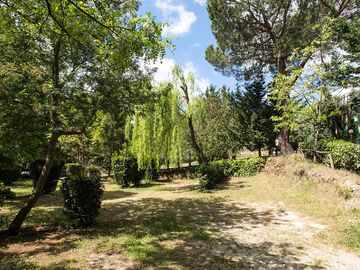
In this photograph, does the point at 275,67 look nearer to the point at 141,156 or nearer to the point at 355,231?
the point at 141,156

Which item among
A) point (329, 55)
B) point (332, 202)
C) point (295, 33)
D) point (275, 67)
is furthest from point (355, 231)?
point (275, 67)

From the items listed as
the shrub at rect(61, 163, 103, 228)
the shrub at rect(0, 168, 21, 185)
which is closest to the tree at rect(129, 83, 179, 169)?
the shrub at rect(0, 168, 21, 185)

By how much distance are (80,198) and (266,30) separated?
14608 millimetres

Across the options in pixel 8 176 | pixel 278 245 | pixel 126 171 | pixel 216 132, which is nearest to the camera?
pixel 278 245

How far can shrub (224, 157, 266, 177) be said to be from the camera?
719 inches

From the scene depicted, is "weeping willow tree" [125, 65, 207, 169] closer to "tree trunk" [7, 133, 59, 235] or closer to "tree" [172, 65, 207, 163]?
"tree" [172, 65, 207, 163]

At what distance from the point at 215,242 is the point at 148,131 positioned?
1126cm

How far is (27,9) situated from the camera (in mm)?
4480

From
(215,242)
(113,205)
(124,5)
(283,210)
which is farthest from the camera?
(113,205)

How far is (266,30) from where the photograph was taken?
16.8m

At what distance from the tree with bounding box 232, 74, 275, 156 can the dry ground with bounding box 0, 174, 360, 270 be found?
8479 millimetres

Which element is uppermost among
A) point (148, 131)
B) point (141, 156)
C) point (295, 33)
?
point (295, 33)

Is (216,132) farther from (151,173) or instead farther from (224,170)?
(151,173)

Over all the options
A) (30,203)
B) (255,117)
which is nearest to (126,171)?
(255,117)
